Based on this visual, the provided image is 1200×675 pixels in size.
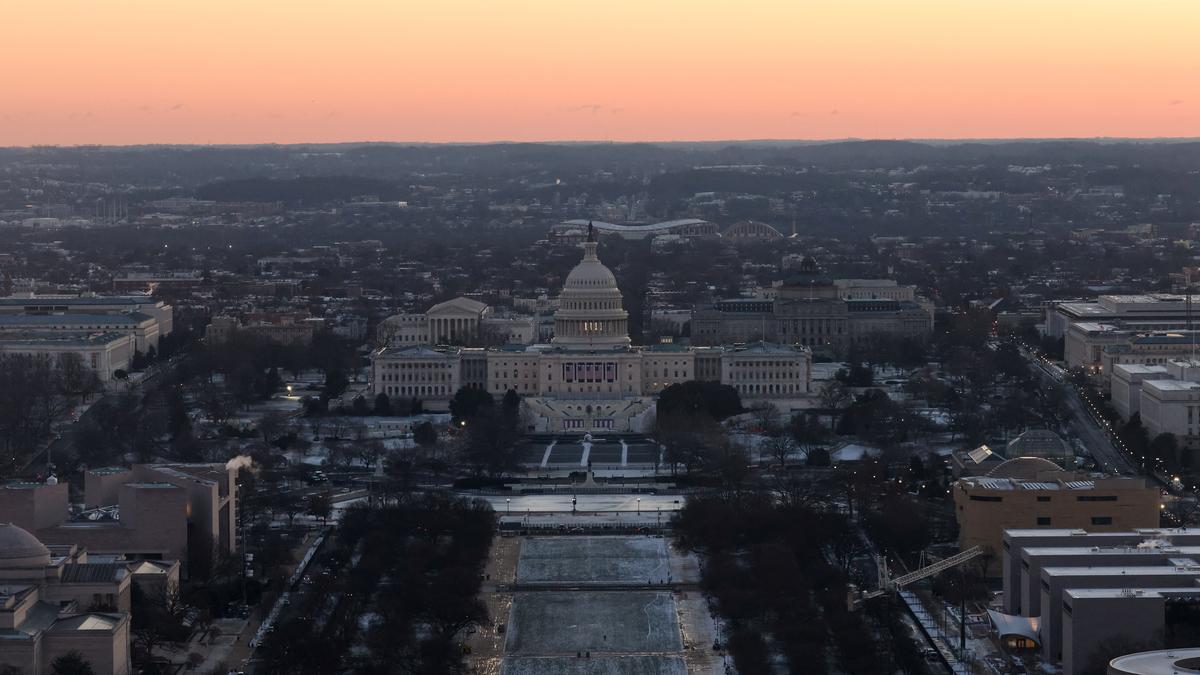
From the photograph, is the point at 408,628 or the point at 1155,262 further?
the point at 1155,262

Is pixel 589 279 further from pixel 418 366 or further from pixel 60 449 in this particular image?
pixel 60 449

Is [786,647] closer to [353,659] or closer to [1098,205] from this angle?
[353,659]

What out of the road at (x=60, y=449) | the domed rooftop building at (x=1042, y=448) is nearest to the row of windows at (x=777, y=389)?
the road at (x=60, y=449)

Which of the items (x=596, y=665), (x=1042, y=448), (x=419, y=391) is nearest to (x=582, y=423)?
(x=419, y=391)

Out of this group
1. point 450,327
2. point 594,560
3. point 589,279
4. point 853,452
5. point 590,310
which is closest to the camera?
point 594,560

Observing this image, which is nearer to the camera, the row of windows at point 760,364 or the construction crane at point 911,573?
the construction crane at point 911,573

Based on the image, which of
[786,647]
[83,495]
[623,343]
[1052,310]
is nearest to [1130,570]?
[786,647]

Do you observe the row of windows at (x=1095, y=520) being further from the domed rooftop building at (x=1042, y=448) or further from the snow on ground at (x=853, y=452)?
the snow on ground at (x=853, y=452)
